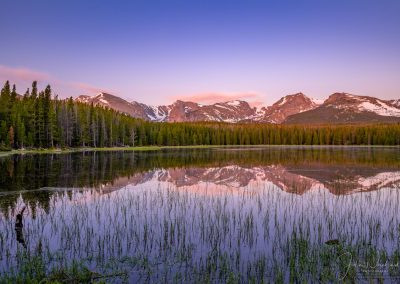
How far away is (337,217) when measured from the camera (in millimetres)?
19516

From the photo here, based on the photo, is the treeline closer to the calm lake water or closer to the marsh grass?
the calm lake water

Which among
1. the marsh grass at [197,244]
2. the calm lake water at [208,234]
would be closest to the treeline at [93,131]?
the calm lake water at [208,234]

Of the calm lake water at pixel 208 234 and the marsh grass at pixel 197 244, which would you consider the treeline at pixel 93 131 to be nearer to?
the calm lake water at pixel 208 234

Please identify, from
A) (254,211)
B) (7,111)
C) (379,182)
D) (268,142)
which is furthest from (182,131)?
(254,211)

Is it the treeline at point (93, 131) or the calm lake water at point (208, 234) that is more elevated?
the treeline at point (93, 131)

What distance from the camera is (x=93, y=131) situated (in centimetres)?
11706

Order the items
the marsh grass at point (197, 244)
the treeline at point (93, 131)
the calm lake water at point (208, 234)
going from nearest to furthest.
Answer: the marsh grass at point (197, 244) < the calm lake water at point (208, 234) < the treeline at point (93, 131)

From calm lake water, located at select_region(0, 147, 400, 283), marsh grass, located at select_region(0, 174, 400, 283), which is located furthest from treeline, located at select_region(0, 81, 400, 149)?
marsh grass, located at select_region(0, 174, 400, 283)

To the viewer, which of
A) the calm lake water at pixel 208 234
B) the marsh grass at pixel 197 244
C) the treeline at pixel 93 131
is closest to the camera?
the marsh grass at pixel 197 244

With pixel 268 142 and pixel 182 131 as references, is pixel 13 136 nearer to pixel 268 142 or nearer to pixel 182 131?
pixel 182 131

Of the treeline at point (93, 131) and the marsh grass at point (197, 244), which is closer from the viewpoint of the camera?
the marsh grass at point (197, 244)

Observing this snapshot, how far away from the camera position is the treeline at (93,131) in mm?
92400

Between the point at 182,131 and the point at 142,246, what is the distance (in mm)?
151245

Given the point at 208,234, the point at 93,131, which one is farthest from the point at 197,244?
the point at 93,131
